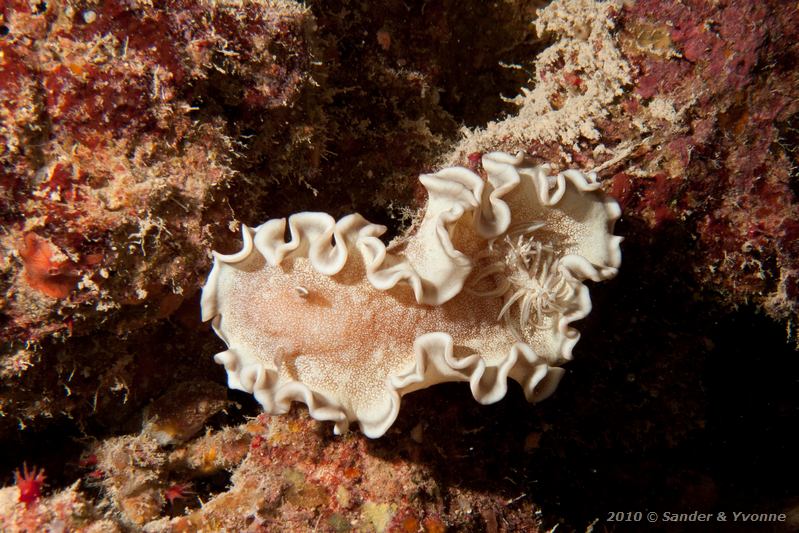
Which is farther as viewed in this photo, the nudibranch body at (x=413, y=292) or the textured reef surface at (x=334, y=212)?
the nudibranch body at (x=413, y=292)

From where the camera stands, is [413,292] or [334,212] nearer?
[413,292]

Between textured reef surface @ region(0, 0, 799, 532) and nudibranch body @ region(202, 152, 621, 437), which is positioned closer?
textured reef surface @ region(0, 0, 799, 532)

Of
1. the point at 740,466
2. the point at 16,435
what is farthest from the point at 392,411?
the point at 740,466
